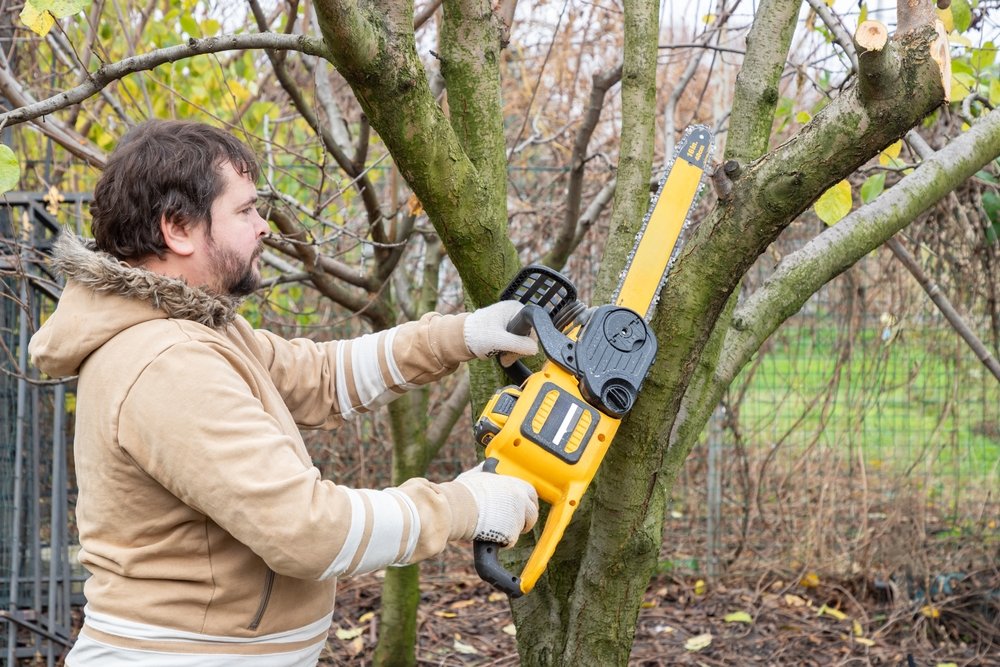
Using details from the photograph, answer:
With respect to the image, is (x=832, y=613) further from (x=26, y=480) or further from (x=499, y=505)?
(x=26, y=480)

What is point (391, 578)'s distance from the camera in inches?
150

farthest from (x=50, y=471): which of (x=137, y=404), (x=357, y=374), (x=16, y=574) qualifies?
(x=137, y=404)

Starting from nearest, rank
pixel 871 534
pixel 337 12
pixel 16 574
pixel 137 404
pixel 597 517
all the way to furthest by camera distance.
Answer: pixel 337 12, pixel 137 404, pixel 597 517, pixel 16 574, pixel 871 534

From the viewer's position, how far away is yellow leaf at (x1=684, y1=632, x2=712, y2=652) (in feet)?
13.7

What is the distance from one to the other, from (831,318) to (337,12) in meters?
4.12

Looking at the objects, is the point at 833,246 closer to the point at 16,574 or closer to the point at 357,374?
the point at 357,374

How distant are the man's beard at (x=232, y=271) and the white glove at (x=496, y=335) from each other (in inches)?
19.1

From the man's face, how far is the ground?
9.03 ft

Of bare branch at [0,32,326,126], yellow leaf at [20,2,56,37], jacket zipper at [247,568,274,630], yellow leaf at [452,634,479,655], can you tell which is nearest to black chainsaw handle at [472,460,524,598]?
jacket zipper at [247,568,274,630]

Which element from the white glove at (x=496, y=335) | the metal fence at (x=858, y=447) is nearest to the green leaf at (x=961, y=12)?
the white glove at (x=496, y=335)

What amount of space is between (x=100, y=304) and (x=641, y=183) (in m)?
1.38

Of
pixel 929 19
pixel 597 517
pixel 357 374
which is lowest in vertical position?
pixel 597 517

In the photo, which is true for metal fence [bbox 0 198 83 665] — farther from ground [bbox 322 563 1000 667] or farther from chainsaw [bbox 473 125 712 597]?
chainsaw [bbox 473 125 712 597]

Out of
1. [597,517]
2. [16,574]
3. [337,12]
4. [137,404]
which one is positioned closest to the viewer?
[337,12]
